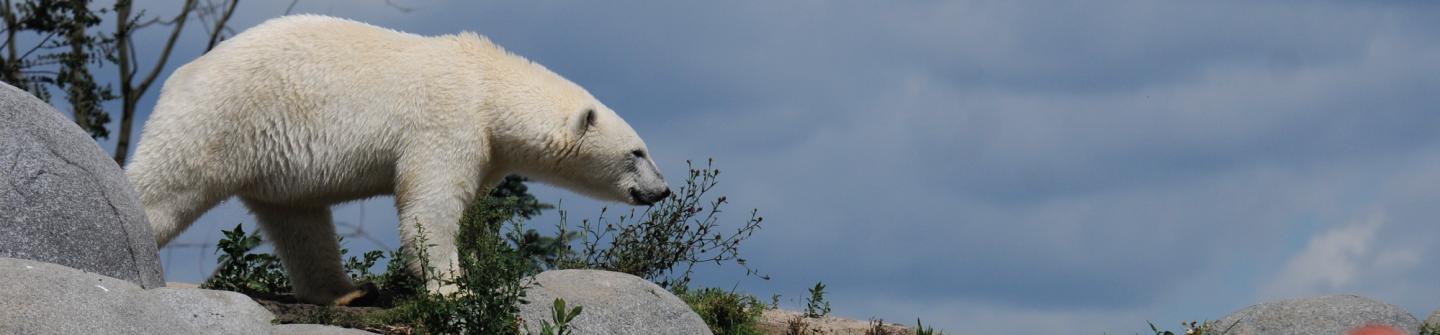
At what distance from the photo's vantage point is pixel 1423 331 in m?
10.5

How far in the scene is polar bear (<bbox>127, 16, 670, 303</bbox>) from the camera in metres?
8.52

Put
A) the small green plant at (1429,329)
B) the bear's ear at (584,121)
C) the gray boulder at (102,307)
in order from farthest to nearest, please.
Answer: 1. the small green plant at (1429,329)
2. the bear's ear at (584,121)
3. the gray boulder at (102,307)

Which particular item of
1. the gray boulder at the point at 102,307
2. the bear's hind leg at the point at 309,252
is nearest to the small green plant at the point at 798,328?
the bear's hind leg at the point at 309,252

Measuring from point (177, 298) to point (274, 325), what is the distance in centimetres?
63

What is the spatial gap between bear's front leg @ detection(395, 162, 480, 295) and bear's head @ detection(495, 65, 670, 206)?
577mm

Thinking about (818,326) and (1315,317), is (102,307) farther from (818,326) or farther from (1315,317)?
(1315,317)

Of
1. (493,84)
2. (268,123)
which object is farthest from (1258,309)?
(268,123)

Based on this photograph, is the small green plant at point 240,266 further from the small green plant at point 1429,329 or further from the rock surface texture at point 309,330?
the small green plant at point 1429,329

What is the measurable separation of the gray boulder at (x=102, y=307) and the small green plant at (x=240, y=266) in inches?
121

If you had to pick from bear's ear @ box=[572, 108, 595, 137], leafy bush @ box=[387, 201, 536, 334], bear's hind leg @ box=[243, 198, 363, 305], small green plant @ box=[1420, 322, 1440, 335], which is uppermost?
bear's ear @ box=[572, 108, 595, 137]

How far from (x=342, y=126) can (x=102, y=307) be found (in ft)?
10.2

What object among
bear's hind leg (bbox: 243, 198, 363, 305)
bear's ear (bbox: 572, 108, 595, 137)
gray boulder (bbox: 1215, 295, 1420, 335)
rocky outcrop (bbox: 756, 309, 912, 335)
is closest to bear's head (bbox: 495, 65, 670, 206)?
bear's ear (bbox: 572, 108, 595, 137)

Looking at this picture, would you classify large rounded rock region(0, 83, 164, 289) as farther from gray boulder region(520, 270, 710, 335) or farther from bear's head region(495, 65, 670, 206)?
bear's head region(495, 65, 670, 206)

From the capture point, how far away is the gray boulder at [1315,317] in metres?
9.85
